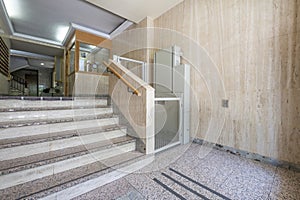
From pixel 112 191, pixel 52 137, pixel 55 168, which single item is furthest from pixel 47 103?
pixel 112 191

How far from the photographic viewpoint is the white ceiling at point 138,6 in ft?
10.8

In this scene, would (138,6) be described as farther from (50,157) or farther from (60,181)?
(60,181)

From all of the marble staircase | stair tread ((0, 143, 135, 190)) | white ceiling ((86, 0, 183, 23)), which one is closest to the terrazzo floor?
the marble staircase

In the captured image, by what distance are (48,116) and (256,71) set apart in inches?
127

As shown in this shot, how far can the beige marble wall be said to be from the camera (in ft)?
6.08

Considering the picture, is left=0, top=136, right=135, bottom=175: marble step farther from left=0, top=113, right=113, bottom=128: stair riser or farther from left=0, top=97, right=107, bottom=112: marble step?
left=0, top=97, right=107, bottom=112: marble step

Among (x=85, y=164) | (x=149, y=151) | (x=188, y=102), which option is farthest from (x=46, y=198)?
(x=188, y=102)

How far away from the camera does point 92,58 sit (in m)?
5.07

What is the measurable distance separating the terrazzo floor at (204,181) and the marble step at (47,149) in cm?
60

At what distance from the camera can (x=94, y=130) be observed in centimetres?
210

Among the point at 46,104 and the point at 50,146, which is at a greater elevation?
the point at 46,104

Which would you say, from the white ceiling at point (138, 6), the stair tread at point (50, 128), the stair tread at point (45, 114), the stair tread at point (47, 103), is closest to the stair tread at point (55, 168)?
the stair tread at point (50, 128)

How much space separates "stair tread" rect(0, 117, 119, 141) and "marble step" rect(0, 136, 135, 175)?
37 cm

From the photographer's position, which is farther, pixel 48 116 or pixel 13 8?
pixel 13 8
